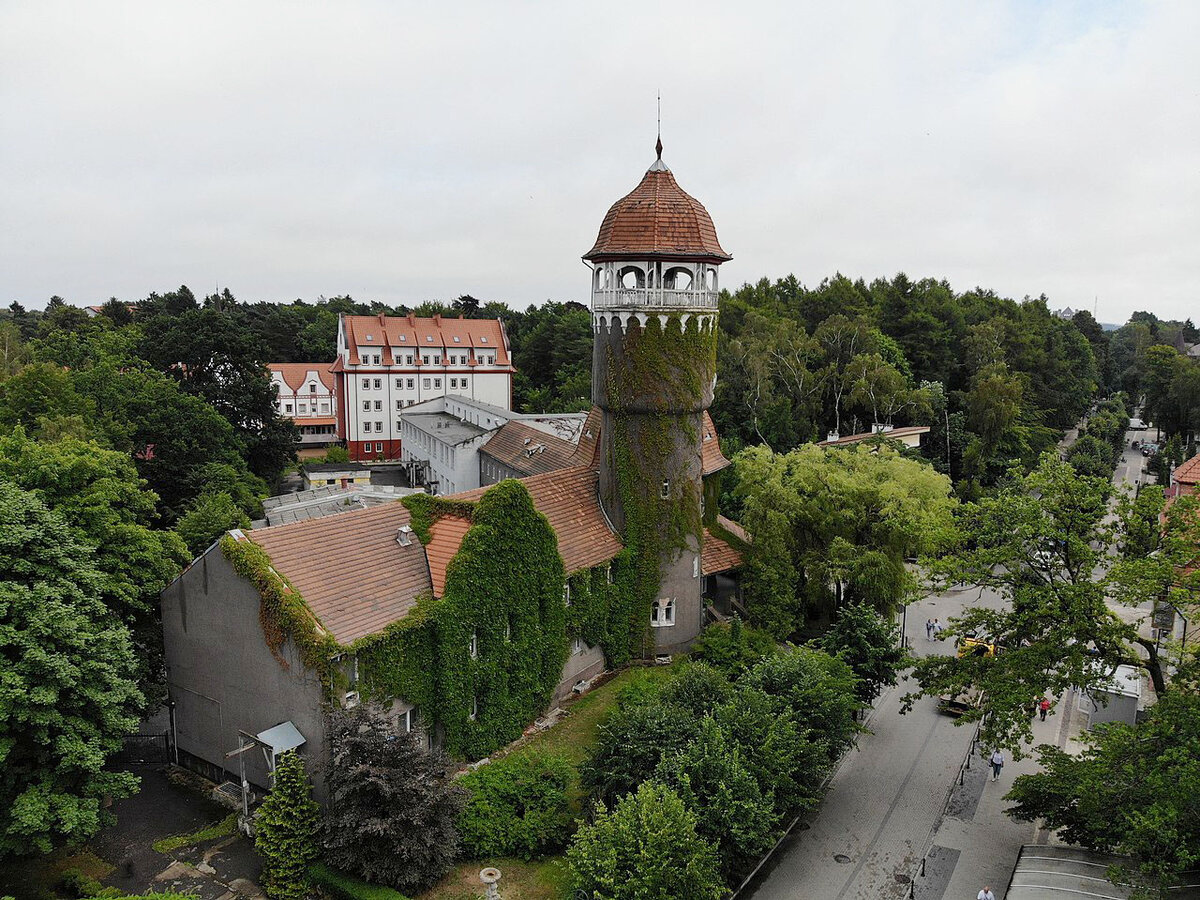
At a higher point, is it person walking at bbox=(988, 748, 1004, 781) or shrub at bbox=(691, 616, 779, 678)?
shrub at bbox=(691, 616, 779, 678)

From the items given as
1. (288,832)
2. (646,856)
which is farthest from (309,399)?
(646,856)

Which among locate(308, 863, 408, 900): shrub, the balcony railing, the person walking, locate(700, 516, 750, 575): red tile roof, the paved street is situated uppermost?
the balcony railing

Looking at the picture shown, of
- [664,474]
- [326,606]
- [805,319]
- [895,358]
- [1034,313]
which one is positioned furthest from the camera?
[1034,313]

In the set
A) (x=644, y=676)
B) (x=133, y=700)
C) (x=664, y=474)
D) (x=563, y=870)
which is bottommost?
(x=563, y=870)

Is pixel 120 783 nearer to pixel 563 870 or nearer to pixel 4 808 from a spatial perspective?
pixel 4 808

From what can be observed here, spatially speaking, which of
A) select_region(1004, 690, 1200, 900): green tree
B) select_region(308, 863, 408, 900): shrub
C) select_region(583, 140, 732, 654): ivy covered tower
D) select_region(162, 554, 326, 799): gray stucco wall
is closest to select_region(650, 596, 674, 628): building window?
select_region(583, 140, 732, 654): ivy covered tower

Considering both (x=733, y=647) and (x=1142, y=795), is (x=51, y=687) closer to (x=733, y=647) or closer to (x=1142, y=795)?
(x=733, y=647)

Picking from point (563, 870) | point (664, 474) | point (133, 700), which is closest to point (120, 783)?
point (133, 700)

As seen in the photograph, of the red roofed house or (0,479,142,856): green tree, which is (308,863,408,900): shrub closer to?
the red roofed house
